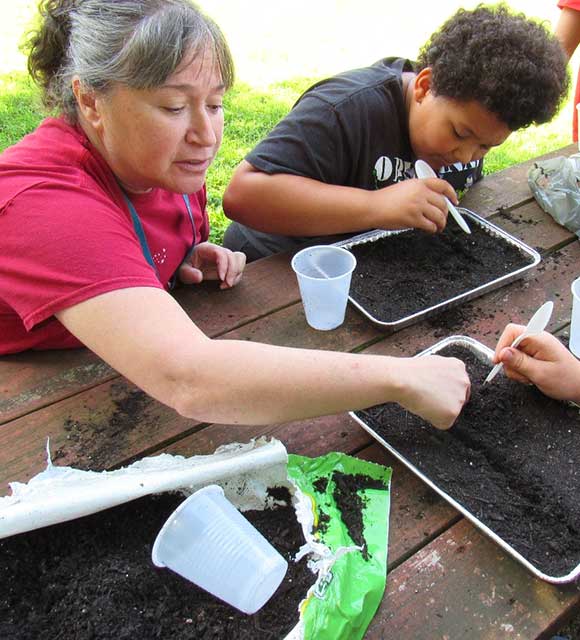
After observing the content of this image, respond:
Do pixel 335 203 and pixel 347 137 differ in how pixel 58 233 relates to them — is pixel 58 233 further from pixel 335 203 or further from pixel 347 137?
pixel 347 137

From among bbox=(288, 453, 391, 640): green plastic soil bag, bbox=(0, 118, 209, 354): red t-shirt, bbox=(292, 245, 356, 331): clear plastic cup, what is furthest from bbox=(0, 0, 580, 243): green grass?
bbox=(288, 453, 391, 640): green plastic soil bag

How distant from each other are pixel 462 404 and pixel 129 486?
61 cm

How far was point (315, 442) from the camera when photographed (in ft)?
3.73

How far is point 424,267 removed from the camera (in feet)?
5.31

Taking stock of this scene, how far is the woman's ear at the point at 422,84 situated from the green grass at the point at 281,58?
1.46 m

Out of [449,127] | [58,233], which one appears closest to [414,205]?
[449,127]

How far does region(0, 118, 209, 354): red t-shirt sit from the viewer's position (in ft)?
3.36

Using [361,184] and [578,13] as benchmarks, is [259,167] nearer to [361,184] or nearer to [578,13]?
[361,184]

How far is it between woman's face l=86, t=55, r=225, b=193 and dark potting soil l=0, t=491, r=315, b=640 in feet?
2.11

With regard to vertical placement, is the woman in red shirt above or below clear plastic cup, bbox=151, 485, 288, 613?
above

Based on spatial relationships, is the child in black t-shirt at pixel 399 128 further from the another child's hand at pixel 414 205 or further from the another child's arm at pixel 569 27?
the another child's arm at pixel 569 27

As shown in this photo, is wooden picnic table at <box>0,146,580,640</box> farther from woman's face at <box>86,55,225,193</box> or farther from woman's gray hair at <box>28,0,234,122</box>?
woman's gray hair at <box>28,0,234,122</box>

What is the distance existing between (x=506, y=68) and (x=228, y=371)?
3.62ft

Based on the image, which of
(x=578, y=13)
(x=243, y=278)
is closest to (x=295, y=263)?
(x=243, y=278)
